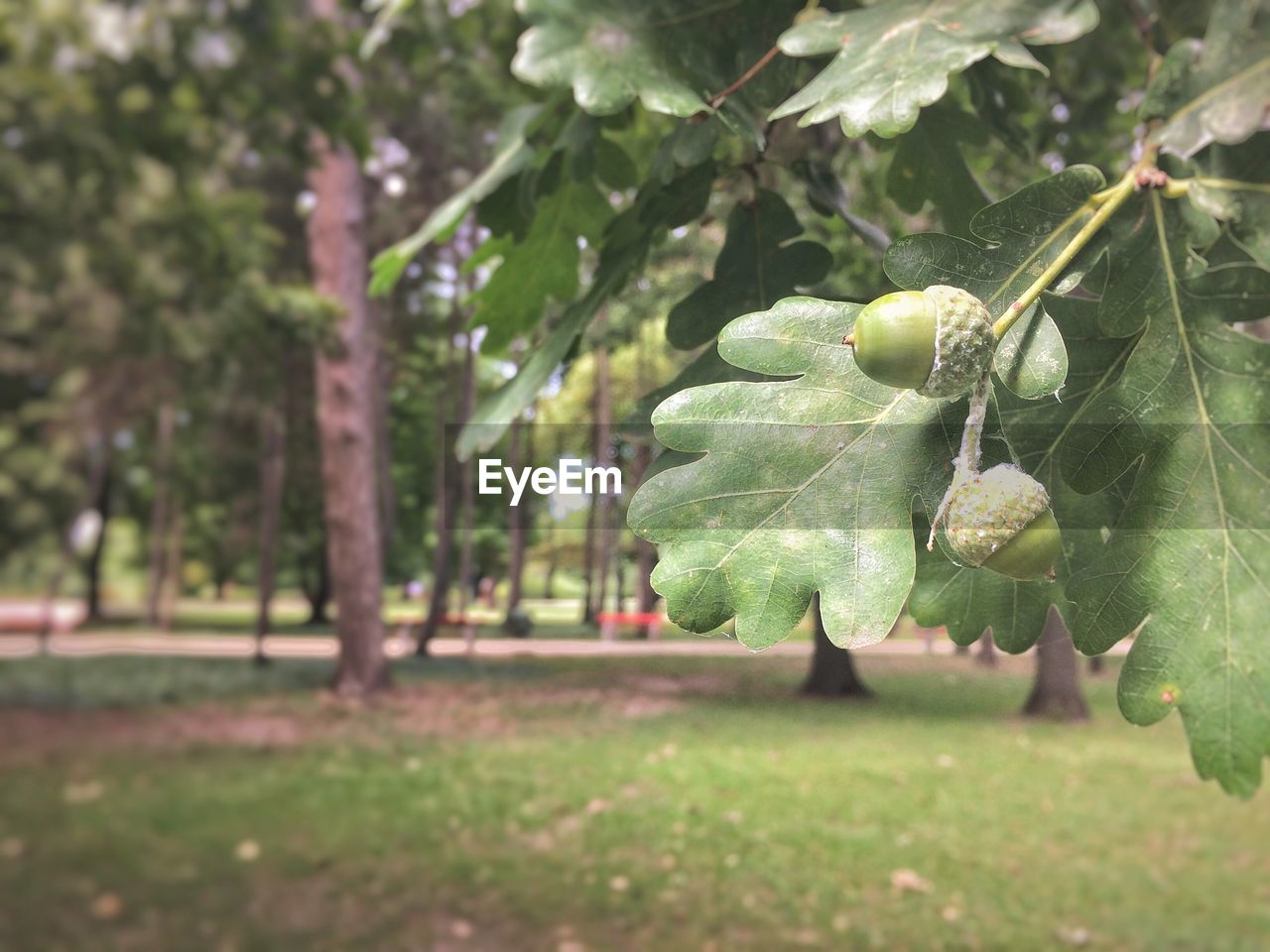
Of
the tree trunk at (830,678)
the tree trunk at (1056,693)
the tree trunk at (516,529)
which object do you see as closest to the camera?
the tree trunk at (516,529)

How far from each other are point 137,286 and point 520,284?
1.40 m

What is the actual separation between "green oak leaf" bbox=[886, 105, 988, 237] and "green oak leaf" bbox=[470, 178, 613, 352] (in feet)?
0.72

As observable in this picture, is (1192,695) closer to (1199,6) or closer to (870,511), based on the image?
(870,511)

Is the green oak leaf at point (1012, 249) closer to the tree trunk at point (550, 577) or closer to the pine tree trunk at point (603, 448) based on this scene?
the pine tree trunk at point (603, 448)

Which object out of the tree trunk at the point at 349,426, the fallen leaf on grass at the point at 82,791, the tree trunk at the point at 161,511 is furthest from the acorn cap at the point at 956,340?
the tree trunk at the point at 349,426

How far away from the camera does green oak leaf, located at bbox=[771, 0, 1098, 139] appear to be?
1.36ft

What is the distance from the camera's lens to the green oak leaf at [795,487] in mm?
342

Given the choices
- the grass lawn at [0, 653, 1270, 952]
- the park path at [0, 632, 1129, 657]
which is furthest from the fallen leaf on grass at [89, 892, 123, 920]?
the park path at [0, 632, 1129, 657]

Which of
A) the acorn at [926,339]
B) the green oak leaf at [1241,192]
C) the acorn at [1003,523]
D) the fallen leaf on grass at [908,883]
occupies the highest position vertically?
the green oak leaf at [1241,192]

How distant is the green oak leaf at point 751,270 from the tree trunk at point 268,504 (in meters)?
3.43

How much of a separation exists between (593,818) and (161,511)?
1744mm

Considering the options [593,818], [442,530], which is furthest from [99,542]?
[593,818]

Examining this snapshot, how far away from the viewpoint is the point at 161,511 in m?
3.11

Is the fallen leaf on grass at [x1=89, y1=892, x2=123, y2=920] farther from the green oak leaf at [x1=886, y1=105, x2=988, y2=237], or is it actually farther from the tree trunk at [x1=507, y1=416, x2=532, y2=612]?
the green oak leaf at [x1=886, y1=105, x2=988, y2=237]
